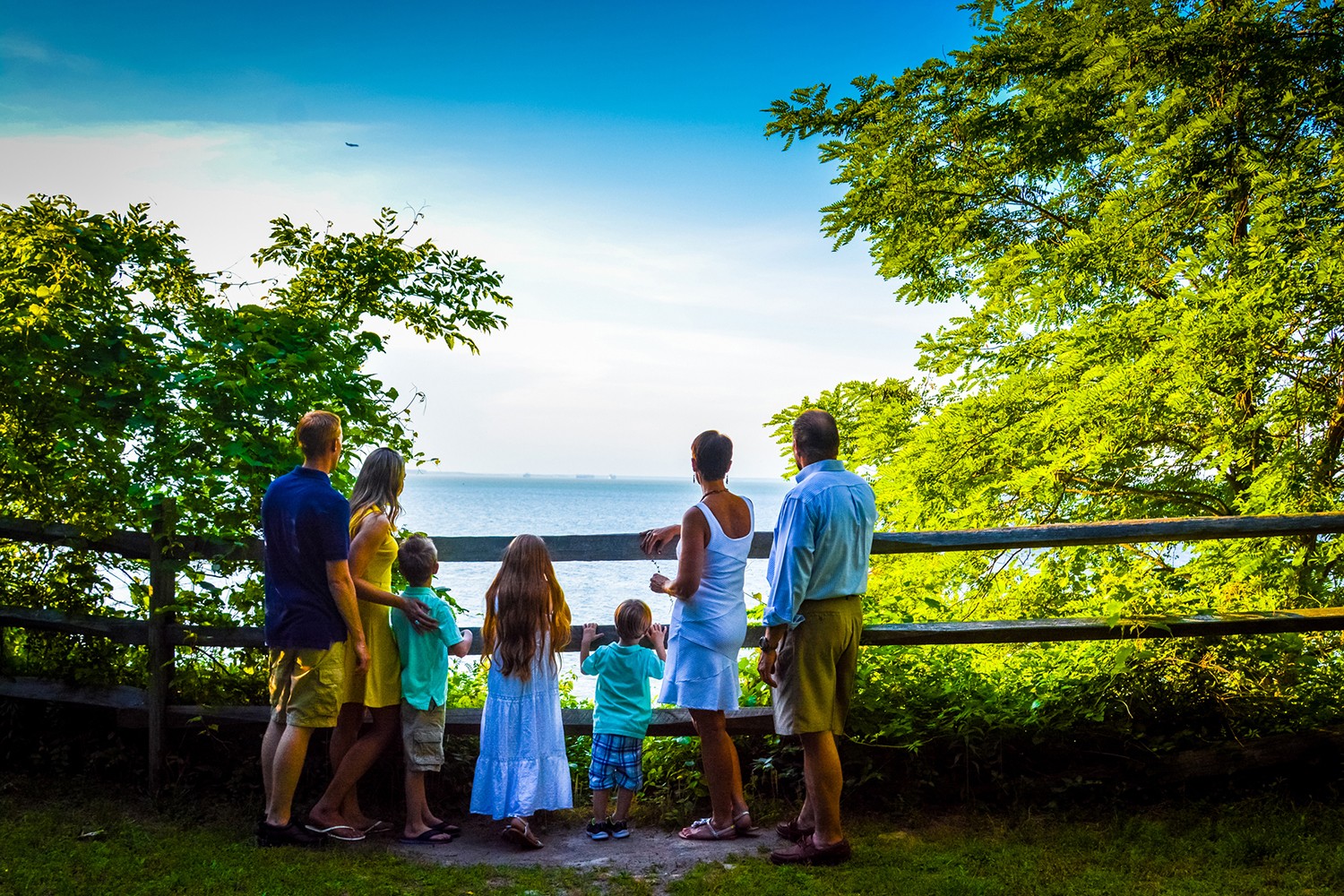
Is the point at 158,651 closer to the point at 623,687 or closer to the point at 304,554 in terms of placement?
the point at 304,554

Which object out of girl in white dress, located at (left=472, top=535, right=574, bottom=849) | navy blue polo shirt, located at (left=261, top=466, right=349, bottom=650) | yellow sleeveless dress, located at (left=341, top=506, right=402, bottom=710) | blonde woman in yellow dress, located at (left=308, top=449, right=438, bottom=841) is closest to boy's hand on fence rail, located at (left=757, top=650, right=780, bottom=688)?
girl in white dress, located at (left=472, top=535, right=574, bottom=849)

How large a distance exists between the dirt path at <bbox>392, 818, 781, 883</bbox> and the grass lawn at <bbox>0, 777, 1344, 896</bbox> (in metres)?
0.11

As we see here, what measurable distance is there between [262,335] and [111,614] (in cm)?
192

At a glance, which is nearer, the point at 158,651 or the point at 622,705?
the point at 622,705

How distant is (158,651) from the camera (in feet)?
16.3

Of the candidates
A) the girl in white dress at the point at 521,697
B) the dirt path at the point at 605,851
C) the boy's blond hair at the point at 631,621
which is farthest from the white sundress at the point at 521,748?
the boy's blond hair at the point at 631,621

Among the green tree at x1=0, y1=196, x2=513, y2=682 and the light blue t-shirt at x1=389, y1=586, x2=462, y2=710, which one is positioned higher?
the green tree at x1=0, y1=196, x2=513, y2=682

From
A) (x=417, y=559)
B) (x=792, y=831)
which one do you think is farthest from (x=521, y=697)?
(x=792, y=831)

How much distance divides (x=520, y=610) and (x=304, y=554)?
3.50ft

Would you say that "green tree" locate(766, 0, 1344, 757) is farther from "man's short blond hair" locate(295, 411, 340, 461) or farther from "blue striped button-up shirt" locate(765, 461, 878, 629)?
"man's short blond hair" locate(295, 411, 340, 461)

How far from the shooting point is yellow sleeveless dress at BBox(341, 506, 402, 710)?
453 centimetres

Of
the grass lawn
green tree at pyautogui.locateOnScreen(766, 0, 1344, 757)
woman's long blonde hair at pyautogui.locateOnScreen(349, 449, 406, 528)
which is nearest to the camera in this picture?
the grass lawn

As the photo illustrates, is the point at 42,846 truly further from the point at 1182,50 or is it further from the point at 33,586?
the point at 1182,50

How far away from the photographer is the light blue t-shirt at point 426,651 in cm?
457
